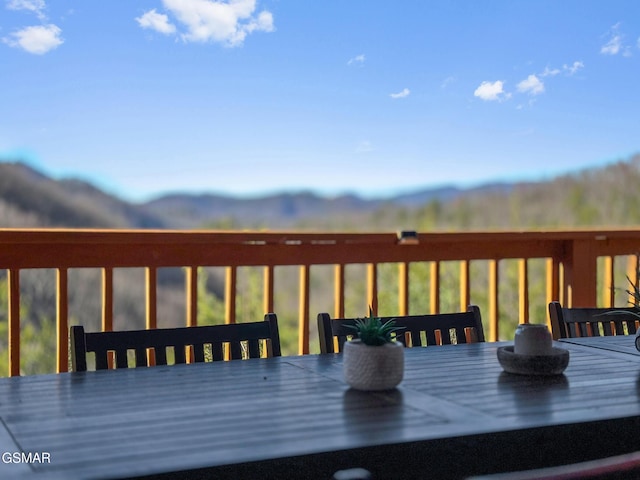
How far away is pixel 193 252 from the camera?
3355mm

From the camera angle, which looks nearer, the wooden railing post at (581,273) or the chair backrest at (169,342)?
the chair backrest at (169,342)

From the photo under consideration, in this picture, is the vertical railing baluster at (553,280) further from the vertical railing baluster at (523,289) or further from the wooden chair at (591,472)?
the wooden chair at (591,472)

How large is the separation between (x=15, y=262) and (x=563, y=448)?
7.57 ft

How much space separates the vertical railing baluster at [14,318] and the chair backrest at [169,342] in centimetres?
119

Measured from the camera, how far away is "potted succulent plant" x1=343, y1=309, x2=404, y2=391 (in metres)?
1.60

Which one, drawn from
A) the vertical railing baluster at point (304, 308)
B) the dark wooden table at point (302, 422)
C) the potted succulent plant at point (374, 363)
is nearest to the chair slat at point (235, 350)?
the dark wooden table at point (302, 422)

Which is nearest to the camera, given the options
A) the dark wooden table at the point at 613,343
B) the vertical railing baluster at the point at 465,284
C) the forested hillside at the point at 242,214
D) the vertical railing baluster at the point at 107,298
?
the dark wooden table at the point at 613,343

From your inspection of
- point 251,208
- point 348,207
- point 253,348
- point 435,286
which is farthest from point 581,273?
point 251,208

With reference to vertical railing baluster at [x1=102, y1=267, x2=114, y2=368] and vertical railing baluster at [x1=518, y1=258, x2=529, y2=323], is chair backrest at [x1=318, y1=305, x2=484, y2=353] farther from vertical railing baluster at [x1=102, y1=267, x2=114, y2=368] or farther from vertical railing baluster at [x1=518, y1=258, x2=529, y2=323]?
vertical railing baluster at [x1=518, y1=258, x2=529, y2=323]

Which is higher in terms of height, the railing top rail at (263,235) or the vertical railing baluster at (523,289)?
the railing top rail at (263,235)

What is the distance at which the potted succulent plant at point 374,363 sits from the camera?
160 cm

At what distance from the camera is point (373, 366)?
1.60 metres

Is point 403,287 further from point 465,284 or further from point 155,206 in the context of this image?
point 155,206

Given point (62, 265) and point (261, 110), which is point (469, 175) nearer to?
point (261, 110)
